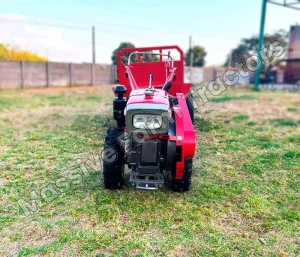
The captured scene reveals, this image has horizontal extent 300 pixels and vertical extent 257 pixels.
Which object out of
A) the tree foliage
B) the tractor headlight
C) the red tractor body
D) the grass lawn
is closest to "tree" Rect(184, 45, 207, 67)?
the tree foliage

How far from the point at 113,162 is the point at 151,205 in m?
0.61

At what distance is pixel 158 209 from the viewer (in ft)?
9.48

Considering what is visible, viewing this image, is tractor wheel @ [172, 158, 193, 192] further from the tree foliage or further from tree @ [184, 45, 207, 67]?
tree @ [184, 45, 207, 67]

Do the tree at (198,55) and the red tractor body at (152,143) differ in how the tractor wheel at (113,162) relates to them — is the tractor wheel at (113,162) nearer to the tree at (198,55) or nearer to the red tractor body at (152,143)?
the red tractor body at (152,143)

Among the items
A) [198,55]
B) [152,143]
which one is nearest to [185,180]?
[152,143]

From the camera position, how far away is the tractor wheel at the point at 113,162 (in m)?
3.10

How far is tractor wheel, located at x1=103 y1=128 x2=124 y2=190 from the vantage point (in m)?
3.10

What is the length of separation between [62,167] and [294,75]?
2325cm

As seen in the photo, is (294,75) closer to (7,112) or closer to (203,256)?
A: (7,112)

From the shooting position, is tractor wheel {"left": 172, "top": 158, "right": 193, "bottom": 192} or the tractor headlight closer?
the tractor headlight

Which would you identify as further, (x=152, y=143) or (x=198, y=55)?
(x=198, y=55)

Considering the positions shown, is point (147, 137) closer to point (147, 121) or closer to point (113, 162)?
point (147, 121)

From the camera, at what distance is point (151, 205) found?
296 cm

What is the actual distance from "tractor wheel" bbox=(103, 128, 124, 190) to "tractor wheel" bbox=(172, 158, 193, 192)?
619 millimetres
